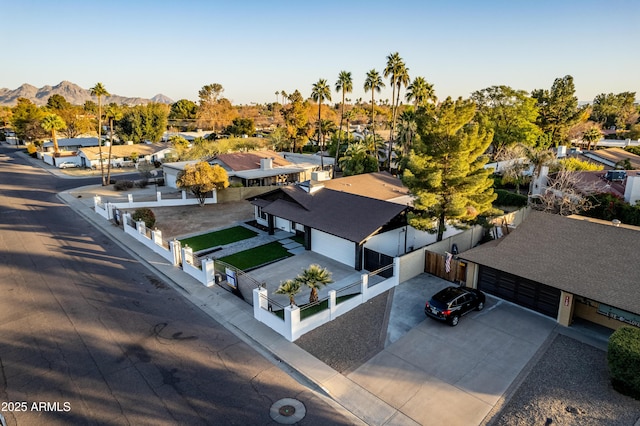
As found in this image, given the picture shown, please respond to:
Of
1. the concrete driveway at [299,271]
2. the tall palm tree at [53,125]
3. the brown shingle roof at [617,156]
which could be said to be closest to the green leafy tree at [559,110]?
the brown shingle roof at [617,156]

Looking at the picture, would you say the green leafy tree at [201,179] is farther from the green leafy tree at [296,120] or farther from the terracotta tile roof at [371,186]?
the green leafy tree at [296,120]

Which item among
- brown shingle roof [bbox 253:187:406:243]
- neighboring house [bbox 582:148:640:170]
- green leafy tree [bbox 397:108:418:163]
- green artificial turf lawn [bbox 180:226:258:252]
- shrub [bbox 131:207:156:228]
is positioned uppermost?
green leafy tree [bbox 397:108:418:163]

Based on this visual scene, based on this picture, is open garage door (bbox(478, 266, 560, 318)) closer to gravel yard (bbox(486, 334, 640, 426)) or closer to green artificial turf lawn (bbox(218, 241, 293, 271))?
gravel yard (bbox(486, 334, 640, 426))

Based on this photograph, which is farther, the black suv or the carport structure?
the carport structure

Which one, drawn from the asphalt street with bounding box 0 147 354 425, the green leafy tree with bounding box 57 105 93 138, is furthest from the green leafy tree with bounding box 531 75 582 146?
the green leafy tree with bounding box 57 105 93 138

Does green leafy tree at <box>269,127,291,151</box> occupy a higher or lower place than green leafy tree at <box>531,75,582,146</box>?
lower

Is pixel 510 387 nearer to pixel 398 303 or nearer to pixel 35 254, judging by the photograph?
pixel 398 303

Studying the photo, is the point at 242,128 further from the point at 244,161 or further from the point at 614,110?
the point at 614,110
